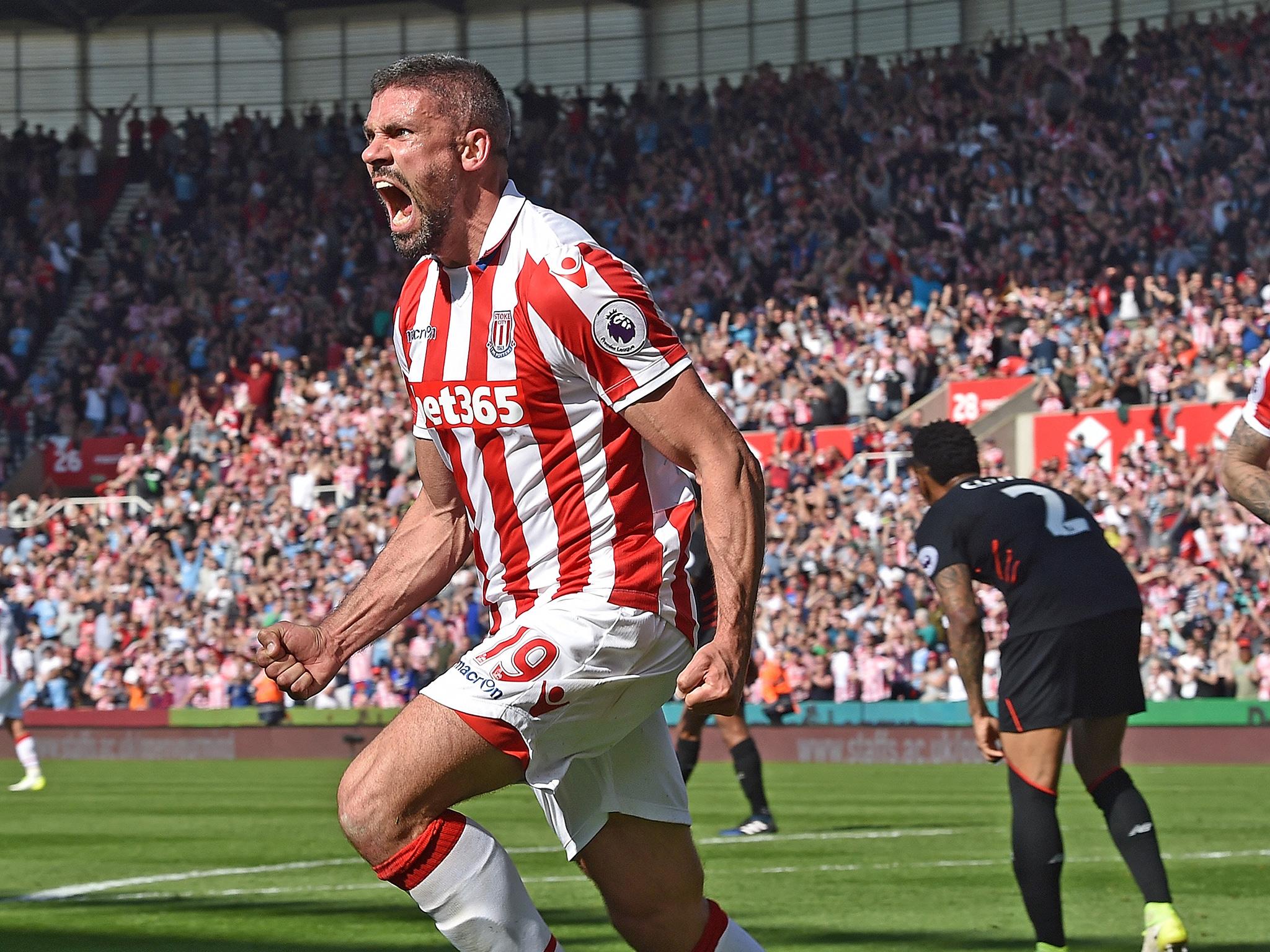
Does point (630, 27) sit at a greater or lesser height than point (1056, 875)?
greater

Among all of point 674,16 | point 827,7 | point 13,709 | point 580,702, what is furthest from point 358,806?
point 674,16

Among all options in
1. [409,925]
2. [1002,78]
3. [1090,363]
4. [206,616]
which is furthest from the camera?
[1002,78]

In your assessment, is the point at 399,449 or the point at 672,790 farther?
the point at 399,449

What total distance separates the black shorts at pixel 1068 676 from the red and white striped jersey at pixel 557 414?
2627mm

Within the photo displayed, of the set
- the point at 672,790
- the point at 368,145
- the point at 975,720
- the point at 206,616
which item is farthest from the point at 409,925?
the point at 206,616

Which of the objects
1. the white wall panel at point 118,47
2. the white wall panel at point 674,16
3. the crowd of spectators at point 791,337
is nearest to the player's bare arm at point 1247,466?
the crowd of spectators at point 791,337

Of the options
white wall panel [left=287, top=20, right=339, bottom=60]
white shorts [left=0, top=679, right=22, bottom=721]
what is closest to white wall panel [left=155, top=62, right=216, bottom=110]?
white wall panel [left=287, top=20, right=339, bottom=60]

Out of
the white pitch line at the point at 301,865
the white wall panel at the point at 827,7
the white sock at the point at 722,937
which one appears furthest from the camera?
the white wall panel at the point at 827,7

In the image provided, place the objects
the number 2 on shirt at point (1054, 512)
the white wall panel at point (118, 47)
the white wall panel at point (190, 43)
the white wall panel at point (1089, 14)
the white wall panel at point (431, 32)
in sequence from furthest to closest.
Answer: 1. the white wall panel at point (118, 47)
2. the white wall panel at point (190, 43)
3. the white wall panel at point (431, 32)
4. the white wall panel at point (1089, 14)
5. the number 2 on shirt at point (1054, 512)

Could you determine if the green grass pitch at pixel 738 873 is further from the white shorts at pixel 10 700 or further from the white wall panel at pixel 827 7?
the white wall panel at pixel 827 7

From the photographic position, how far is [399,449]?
2947 cm

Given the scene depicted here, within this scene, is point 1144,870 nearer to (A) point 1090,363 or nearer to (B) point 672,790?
(B) point 672,790

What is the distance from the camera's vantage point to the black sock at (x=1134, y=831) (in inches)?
264

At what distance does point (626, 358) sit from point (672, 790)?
1048 mm
